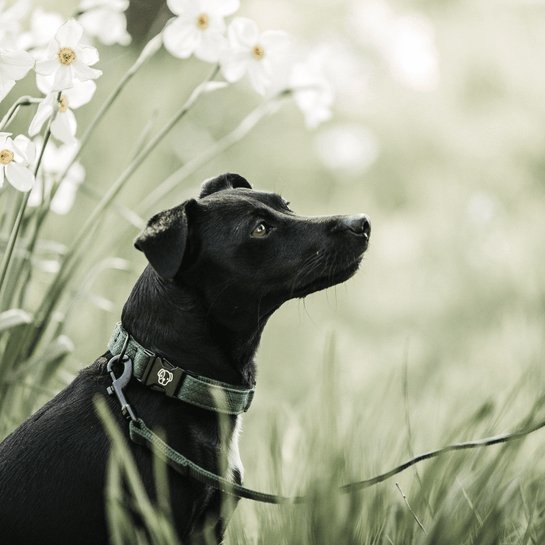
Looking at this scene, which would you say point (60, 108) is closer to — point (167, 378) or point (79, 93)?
point (79, 93)

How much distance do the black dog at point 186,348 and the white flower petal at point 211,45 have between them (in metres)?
0.44

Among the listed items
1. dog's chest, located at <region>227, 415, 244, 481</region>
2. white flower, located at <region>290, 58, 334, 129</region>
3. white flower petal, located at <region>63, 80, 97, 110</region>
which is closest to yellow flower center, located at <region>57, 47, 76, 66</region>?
white flower petal, located at <region>63, 80, 97, 110</region>

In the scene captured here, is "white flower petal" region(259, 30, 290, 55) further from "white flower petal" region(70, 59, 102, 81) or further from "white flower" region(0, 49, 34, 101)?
"white flower" region(0, 49, 34, 101)

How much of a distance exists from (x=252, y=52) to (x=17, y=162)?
3.07ft

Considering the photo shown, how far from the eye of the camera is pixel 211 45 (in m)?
3.10

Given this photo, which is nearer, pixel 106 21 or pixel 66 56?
pixel 66 56

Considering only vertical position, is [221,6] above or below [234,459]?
above

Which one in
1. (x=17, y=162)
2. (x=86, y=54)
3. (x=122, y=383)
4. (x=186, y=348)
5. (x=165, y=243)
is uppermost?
(x=86, y=54)

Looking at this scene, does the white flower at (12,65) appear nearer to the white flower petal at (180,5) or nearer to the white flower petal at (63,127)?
the white flower petal at (63,127)

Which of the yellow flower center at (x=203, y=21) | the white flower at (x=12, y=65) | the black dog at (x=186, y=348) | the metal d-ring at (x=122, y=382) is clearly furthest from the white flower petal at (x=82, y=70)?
the metal d-ring at (x=122, y=382)

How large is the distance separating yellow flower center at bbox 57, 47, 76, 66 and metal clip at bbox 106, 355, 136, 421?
0.84 m

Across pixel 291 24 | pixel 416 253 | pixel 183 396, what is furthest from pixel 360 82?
pixel 183 396

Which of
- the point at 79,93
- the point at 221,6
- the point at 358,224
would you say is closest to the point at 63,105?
the point at 79,93

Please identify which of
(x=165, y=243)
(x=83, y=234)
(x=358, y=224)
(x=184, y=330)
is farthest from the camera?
(x=83, y=234)
